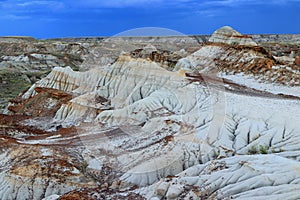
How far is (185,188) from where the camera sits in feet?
54.0

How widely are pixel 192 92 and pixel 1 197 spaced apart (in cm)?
1620

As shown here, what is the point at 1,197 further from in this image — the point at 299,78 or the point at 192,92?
the point at 299,78

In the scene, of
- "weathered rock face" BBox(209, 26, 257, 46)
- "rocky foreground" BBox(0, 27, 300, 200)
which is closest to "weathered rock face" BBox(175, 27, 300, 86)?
"weathered rock face" BBox(209, 26, 257, 46)

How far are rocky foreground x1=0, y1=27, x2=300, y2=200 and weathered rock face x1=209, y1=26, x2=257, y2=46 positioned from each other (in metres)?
10.0

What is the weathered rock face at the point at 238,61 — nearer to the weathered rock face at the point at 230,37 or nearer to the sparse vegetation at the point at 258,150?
the weathered rock face at the point at 230,37

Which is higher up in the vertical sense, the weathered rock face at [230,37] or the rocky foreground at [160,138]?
the weathered rock face at [230,37]

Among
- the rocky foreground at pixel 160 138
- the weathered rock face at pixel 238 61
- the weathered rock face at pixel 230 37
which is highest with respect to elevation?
the weathered rock face at pixel 230 37

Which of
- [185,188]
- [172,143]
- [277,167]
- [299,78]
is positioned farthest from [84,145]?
[299,78]

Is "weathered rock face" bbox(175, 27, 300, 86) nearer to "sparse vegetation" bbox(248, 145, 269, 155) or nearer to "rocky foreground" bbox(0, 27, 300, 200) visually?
"rocky foreground" bbox(0, 27, 300, 200)

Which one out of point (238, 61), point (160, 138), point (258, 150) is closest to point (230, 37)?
point (238, 61)

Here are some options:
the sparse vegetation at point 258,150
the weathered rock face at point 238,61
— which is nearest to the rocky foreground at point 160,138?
the sparse vegetation at point 258,150

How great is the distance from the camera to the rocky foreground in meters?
16.7

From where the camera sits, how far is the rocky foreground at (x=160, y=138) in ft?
54.7

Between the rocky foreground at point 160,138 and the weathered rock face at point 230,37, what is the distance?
10.0 metres
